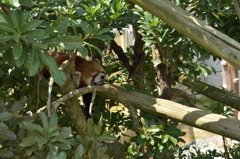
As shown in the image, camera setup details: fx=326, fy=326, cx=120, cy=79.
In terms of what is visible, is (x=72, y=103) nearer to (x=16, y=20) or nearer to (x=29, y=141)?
(x=29, y=141)

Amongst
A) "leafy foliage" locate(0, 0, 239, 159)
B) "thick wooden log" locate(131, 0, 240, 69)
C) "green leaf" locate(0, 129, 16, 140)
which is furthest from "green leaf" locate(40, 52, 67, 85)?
"thick wooden log" locate(131, 0, 240, 69)

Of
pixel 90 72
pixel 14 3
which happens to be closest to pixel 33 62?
pixel 14 3

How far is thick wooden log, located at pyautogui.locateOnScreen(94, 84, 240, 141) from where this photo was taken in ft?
7.80

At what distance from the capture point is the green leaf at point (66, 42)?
1.58m

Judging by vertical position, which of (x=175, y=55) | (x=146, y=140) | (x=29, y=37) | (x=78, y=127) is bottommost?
(x=146, y=140)

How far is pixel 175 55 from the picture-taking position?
9.26 ft

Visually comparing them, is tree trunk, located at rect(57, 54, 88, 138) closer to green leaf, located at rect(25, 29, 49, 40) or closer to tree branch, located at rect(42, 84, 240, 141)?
tree branch, located at rect(42, 84, 240, 141)

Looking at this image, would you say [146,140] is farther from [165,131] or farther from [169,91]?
[169,91]

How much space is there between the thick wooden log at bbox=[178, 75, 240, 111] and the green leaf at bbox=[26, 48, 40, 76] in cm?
220

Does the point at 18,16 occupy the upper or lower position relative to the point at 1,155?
upper

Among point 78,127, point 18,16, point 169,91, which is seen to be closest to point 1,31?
point 18,16

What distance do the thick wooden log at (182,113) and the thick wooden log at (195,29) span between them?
2.14ft

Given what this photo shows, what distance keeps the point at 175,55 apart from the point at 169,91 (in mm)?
373

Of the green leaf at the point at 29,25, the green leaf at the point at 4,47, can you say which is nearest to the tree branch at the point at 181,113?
the green leaf at the point at 4,47
